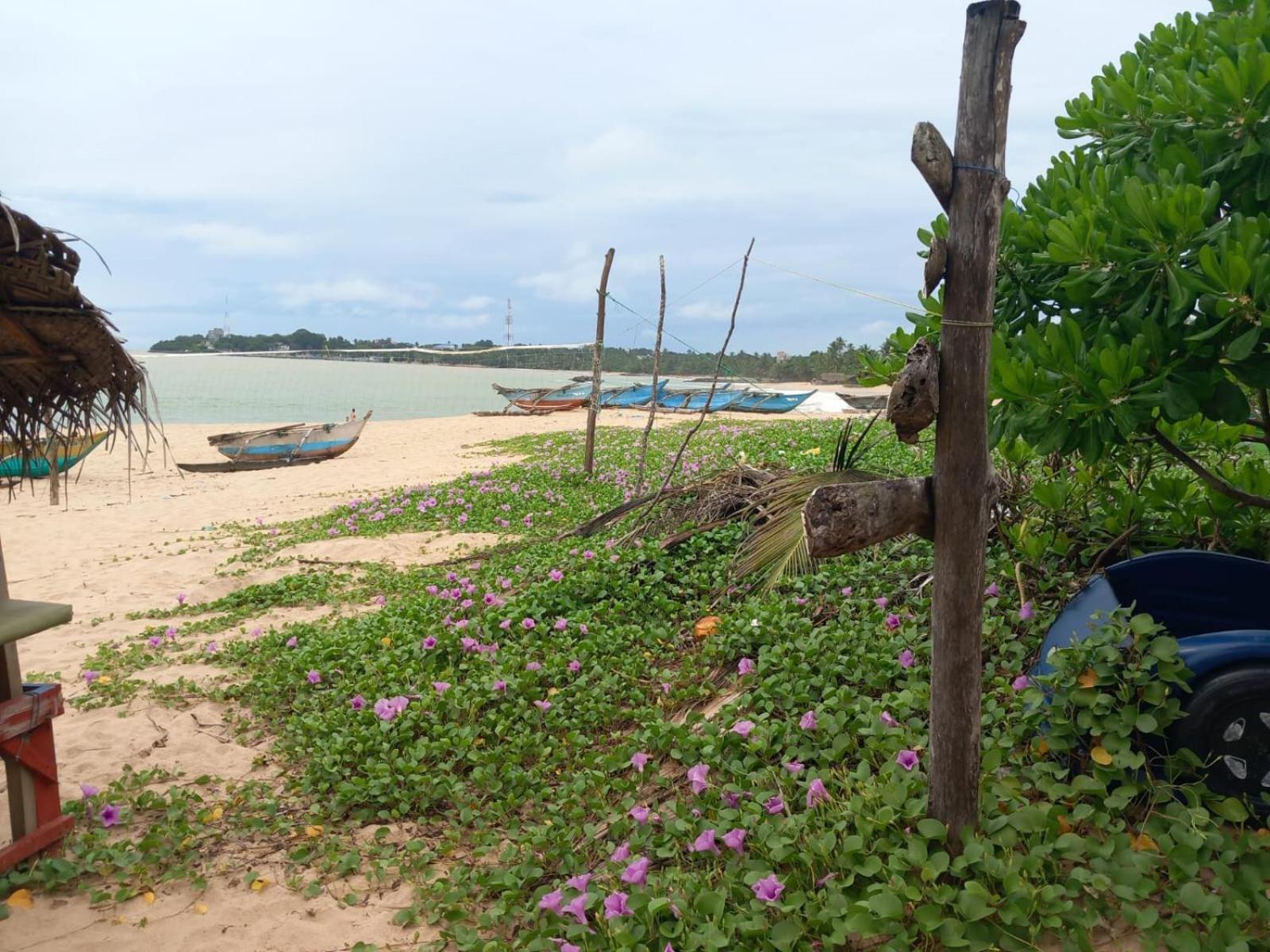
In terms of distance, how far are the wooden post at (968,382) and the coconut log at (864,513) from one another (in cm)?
7

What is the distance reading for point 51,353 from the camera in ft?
12.5

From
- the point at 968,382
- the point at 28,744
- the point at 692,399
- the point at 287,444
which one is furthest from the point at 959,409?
the point at 692,399

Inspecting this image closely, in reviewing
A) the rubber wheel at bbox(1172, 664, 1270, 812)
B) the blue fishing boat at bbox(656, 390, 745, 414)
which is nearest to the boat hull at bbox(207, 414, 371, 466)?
the blue fishing boat at bbox(656, 390, 745, 414)

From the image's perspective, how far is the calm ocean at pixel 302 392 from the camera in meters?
44.4

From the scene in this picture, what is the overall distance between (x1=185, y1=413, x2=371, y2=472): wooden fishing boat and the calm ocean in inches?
77.9

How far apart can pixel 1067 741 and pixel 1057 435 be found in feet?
3.22

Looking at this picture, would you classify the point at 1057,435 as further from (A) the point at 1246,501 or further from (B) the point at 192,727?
(B) the point at 192,727

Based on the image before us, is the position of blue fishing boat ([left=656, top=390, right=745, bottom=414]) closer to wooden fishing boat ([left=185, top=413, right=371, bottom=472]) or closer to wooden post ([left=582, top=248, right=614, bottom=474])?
wooden fishing boat ([left=185, top=413, right=371, bottom=472])

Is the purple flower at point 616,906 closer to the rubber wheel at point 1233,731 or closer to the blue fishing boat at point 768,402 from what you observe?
the rubber wheel at point 1233,731

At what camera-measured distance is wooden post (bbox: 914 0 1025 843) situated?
218cm

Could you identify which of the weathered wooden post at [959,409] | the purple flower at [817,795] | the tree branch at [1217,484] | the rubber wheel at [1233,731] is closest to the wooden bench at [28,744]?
the purple flower at [817,795]

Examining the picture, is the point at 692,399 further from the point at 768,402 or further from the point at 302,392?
the point at 302,392

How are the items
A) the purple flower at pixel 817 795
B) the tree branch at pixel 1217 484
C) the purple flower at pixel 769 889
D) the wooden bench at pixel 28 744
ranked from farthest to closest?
the wooden bench at pixel 28 744, the tree branch at pixel 1217 484, the purple flower at pixel 817 795, the purple flower at pixel 769 889

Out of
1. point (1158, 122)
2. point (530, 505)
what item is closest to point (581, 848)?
point (1158, 122)
